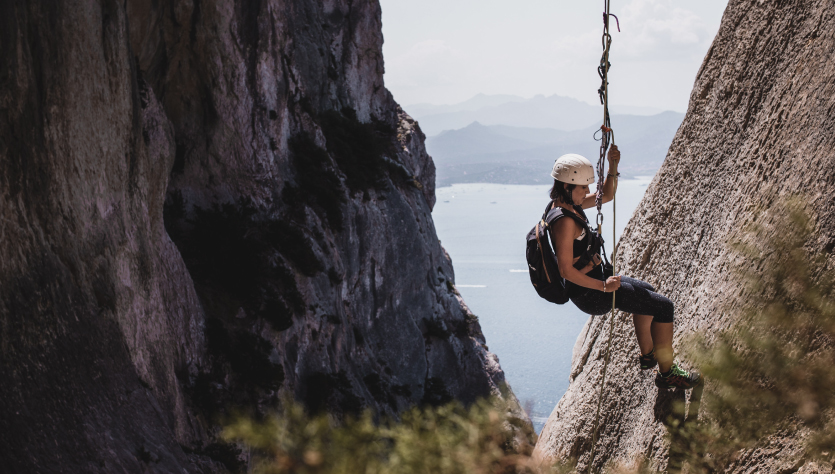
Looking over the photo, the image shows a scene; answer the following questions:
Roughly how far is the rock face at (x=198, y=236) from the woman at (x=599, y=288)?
3.69 m

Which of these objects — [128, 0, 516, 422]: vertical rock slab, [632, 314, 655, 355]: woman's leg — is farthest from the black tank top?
[128, 0, 516, 422]: vertical rock slab

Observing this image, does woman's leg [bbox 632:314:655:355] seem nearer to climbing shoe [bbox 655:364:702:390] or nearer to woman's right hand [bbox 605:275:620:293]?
climbing shoe [bbox 655:364:702:390]

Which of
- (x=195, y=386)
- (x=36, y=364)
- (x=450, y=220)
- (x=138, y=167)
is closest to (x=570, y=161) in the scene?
(x=36, y=364)

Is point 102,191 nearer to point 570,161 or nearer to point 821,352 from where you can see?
point 570,161

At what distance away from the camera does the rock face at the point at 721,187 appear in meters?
2.85

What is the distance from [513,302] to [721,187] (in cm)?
5523

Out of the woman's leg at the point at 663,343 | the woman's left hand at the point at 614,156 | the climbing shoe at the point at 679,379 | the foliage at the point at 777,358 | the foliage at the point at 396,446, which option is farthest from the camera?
the woman's left hand at the point at 614,156

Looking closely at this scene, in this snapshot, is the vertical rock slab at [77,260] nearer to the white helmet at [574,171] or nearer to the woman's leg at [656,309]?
the white helmet at [574,171]

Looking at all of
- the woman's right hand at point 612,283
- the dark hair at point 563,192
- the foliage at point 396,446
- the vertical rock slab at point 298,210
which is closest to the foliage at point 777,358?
the woman's right hand at point 612,283

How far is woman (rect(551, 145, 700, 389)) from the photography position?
3.33 meters

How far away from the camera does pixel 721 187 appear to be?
3.62 metres

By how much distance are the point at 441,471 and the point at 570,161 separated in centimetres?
227

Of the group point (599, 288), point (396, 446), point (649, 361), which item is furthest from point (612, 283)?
point (396, 446)

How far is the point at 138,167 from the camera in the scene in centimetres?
651
